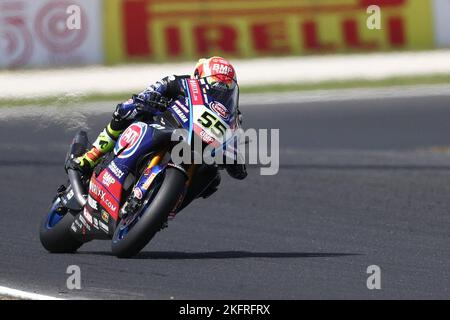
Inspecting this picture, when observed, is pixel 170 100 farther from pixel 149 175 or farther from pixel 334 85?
pixel 334 85

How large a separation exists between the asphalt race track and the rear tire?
19cm

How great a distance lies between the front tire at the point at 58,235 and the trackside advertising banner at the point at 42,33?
10905 millimetres

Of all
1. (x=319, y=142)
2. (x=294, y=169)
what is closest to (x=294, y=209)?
(x=294, y=169)

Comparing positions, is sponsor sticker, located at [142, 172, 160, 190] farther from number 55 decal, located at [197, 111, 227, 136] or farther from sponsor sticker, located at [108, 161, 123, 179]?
number 55 decal, located at [197, 111, 227, 136]

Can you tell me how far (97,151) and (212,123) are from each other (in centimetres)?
99

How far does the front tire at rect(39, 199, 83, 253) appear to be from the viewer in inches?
333

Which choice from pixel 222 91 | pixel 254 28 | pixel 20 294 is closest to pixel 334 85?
pixel 254 28

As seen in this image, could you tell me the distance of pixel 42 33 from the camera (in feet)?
64.3

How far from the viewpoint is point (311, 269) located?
789 cm

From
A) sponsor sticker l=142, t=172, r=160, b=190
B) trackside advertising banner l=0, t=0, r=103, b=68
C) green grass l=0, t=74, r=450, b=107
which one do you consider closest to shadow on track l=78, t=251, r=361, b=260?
sponsor sticker l=142, t=172, r=160, b=190

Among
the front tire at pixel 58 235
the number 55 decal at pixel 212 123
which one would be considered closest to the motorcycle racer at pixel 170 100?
the number 55 decal at pixel 212 123

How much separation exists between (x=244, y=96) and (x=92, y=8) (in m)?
3.16

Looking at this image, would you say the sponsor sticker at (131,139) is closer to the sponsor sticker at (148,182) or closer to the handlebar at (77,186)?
the sponsor sticker at (148,182)

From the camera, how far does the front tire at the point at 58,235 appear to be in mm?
8461
